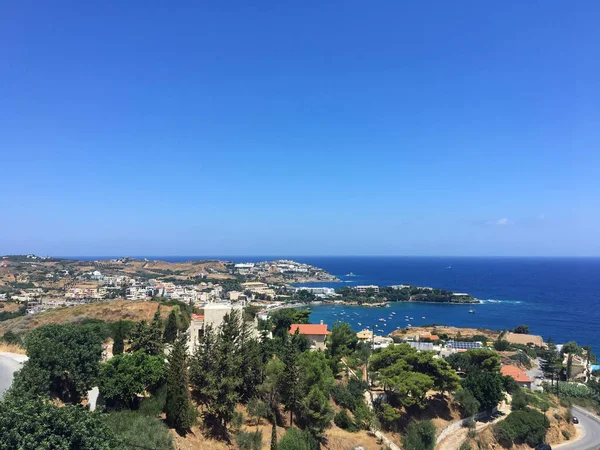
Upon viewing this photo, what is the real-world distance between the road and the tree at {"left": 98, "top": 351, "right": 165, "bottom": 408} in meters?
3.51

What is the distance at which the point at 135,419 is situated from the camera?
13.2 metres

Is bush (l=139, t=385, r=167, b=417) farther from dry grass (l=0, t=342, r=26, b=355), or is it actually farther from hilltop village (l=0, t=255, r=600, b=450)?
dry grass (l=0, t=342, r=26, b=355)

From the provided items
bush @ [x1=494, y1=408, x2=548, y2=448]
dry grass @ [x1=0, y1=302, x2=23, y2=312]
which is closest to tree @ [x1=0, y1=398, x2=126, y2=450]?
bush @ [x1=494, y1=408, x2=548, y2=448]

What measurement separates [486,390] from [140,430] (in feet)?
69.4

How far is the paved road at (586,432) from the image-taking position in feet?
78.7

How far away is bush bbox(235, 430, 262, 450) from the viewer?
15.1m

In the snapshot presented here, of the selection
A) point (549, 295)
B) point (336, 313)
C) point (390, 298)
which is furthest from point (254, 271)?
point (549, 295)

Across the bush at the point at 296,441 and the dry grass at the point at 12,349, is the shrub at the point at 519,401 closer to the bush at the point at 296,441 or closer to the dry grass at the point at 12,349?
the bush at the point at 296,441

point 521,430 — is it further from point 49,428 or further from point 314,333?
point 49,428

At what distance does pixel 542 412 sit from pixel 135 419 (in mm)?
25270

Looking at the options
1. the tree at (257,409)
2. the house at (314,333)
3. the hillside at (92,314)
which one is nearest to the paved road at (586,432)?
the house at (314,333)

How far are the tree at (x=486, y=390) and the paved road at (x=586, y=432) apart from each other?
4142 millimetres

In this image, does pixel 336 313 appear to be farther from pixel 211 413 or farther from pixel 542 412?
pixel 211 413

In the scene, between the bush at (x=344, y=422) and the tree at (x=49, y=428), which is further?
the bush at (x=344, y=422)
